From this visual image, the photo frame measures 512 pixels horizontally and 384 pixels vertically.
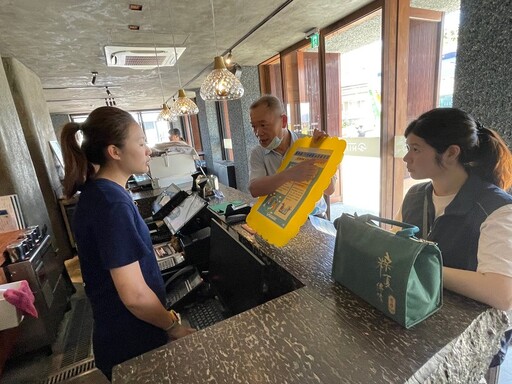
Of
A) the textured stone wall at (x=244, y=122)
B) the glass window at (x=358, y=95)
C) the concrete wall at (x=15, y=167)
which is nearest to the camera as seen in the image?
the concrete wall at (x=15, y=167)

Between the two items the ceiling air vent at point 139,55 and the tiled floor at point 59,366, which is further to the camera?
the ceiling air vent at point 139,55

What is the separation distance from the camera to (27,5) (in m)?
1.99

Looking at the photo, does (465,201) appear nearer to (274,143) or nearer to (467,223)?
(467,223)

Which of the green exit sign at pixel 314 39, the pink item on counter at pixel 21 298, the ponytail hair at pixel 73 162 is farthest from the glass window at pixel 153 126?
the ponytail hair at pixel 73 162

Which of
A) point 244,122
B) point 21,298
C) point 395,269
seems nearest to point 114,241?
point 395,269

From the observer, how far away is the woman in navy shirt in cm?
86

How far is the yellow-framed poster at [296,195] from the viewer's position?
0.92 metres

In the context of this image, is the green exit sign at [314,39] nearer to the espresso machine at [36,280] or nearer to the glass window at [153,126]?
the espresso machine at [36,280]

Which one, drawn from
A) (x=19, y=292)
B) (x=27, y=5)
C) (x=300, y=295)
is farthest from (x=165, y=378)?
(x=27, y=5)

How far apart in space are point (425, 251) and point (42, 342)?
2635 millimetres

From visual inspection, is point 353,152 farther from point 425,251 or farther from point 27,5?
point 27,5

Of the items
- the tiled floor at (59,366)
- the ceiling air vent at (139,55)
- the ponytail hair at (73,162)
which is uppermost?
the ceiling air vent at (139,55)

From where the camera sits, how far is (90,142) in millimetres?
958

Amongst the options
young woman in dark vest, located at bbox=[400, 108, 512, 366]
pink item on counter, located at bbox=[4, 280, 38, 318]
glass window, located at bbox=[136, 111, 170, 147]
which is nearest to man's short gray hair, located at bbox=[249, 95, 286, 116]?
young woman in dark vest, located at bbox=[400, 108, 512, 366]
